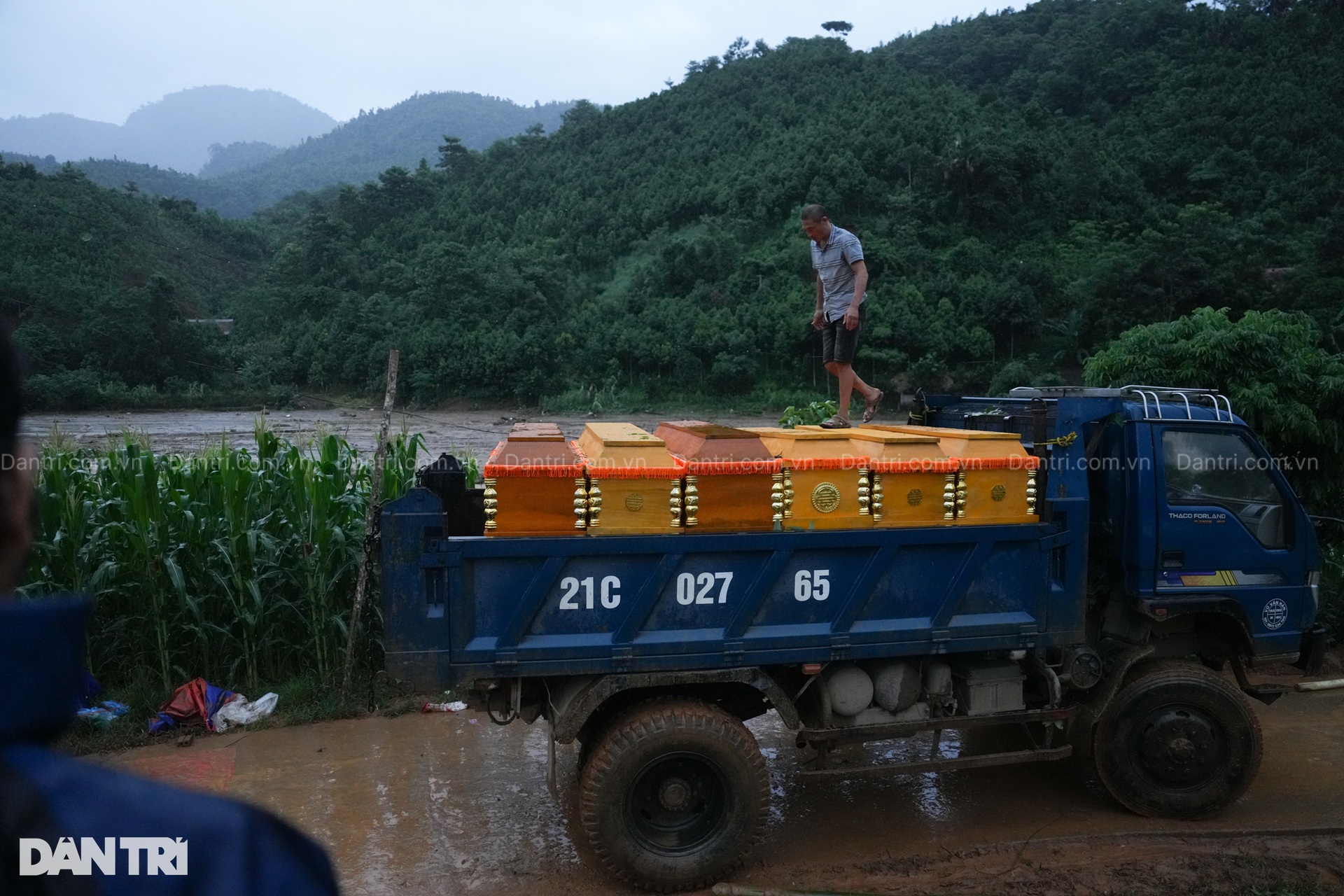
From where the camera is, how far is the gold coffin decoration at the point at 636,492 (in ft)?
14.2

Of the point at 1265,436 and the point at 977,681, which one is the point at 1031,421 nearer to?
the point at 977,681

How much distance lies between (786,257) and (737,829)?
32.1m

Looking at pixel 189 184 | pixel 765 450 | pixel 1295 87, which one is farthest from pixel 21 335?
pixel 189 184

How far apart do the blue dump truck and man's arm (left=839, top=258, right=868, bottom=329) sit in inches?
57.1

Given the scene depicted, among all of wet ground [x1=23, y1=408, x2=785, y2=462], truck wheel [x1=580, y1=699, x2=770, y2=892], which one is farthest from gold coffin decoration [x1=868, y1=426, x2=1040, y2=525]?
wet ground [x1=23, y1=408, x2=785, y2=462]

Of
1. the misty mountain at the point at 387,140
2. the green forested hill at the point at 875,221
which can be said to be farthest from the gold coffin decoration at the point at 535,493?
the misty mountain at the point at 387,140

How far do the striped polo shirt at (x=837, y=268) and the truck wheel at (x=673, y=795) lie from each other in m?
3.49

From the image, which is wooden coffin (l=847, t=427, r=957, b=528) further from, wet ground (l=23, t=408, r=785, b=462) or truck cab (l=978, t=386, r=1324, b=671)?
wet ground (l=23, t=408, r=785, b=462)

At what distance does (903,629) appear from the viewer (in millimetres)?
4602

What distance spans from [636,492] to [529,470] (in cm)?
52

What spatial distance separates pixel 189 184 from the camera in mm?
81625

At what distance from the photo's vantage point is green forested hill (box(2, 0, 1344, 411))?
2906 centimetres

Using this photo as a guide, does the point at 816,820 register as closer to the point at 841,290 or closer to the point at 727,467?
the point at 727,467

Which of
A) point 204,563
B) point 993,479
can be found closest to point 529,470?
point 993,479
